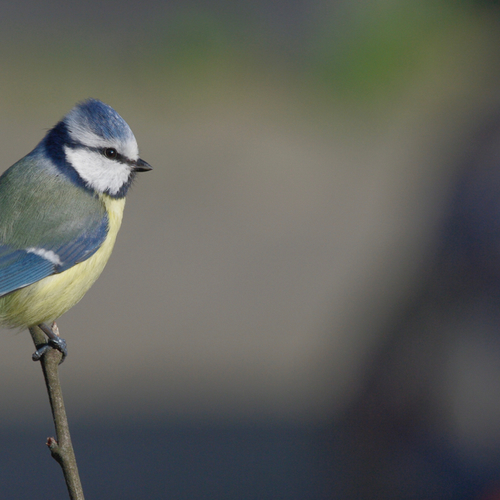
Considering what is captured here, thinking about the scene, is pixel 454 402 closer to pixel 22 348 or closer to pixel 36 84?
pixel 22 348

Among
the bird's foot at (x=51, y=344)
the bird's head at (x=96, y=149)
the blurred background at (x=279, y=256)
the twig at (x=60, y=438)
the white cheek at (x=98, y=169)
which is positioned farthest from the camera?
the blurred background at (x=279, y=256)

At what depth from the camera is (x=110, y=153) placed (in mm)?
2080

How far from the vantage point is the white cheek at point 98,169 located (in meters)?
2.13

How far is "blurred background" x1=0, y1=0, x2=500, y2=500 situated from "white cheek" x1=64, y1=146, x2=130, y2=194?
1573mm

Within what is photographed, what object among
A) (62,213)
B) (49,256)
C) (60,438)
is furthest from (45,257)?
(60,438)

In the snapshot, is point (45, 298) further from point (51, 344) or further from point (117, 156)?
point (117, 156)

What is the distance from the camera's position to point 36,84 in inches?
337

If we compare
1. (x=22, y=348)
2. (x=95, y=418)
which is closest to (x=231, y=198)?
(x=22, y=348)

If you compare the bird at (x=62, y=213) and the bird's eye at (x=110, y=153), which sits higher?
the bird's eye at (x=110, y=153)

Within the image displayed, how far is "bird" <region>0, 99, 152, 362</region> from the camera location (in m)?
2.05

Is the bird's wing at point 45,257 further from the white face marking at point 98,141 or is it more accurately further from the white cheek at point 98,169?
Answer: the white face marking at point 98,141

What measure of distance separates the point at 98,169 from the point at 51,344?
49 centimetres

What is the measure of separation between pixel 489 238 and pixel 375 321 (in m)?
0.62

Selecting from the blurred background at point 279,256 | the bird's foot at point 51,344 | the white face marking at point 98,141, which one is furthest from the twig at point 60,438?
the blurred background at point 279,256
